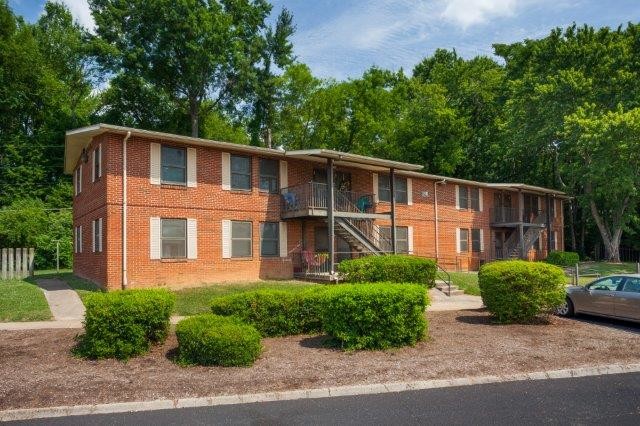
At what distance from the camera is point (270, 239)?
21.2 m

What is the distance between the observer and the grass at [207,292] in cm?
1421

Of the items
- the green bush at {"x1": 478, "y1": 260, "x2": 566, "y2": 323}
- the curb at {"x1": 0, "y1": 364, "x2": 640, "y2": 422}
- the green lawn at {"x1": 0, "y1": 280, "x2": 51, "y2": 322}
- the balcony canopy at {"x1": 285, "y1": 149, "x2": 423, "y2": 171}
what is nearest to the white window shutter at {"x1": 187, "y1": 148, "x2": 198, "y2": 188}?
the balcony canopy at {"x1": 285, "y1": 149, "x2": 423, "y2": 171}

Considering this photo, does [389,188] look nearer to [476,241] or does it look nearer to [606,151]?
[476,241]

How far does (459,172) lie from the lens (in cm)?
4772

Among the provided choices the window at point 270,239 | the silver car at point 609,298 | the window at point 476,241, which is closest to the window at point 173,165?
the window at point 270,239

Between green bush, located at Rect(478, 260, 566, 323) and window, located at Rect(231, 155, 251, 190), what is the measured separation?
1144 cm

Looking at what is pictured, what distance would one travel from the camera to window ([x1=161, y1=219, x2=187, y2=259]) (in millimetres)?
18328

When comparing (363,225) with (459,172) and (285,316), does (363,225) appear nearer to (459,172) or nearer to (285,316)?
(285,316)

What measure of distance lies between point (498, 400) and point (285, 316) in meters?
4.86

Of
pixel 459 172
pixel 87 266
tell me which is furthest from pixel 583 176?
pixel 87 266

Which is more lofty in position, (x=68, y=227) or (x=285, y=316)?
(x=68, y=227)

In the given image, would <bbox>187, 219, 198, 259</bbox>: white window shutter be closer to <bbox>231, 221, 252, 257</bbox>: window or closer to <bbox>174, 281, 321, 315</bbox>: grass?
<bbox>174, 281, 321, 315</bbox>: grass

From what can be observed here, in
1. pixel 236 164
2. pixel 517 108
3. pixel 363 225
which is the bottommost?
pixel 363 225

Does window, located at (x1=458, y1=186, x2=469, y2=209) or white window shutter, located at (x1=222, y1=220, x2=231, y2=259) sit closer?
white window shutter, located at (x1=222, y1=220, x2=231, y2=259)
